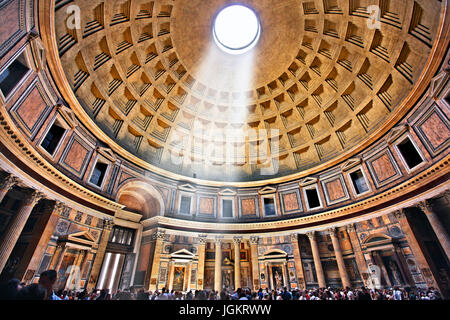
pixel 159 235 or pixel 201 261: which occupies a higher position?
pixel 159 235

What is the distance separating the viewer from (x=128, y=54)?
16781mm

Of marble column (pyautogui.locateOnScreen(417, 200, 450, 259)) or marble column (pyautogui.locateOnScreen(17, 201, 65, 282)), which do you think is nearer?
marble column (pyautogui.locateOnScreen(17, 201, 65, 282))

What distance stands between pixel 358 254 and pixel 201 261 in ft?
43.0

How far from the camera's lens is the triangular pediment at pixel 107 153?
15.5 metres

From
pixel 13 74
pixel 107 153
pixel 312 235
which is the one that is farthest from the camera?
pixel 312 235

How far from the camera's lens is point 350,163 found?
18141 millimetres

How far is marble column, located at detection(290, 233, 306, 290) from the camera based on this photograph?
17277mm

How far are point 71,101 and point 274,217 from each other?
1971 cm

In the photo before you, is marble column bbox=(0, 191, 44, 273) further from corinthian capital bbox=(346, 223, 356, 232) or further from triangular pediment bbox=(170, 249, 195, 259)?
corinthian capital bbox=(346, 223, 356, 232)

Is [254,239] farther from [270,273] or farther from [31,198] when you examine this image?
[31,198]

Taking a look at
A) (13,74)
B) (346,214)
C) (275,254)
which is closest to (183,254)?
(275,254)

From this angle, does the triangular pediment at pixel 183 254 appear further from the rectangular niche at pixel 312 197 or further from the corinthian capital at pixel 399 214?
the corinthian capital at pixel 399 214

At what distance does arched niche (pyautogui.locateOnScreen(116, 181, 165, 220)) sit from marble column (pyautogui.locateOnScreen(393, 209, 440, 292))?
60.9 feet

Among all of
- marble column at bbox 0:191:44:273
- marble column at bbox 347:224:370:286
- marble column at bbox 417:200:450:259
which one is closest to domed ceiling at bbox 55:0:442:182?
marble column at bbox 417:200:450:259
